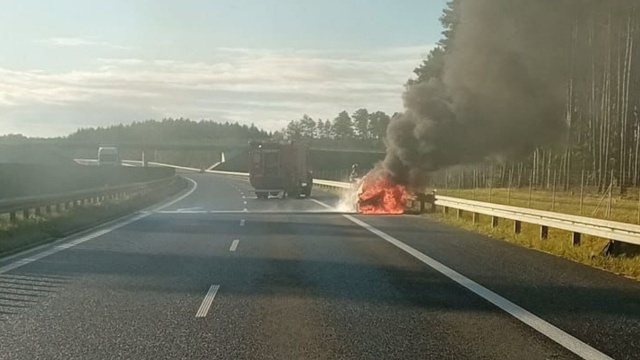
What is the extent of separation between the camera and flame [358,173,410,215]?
3228 cm

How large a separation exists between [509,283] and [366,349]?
5024 mm

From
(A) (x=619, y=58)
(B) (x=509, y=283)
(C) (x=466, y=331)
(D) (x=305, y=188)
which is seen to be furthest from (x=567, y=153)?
(C) (x=466, y=331)

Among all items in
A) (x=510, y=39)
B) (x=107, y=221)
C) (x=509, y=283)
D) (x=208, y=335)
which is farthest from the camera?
(x=510, y=39)

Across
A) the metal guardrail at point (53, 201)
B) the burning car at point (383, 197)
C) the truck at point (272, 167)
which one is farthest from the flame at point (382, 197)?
the truck at point (272, 167)

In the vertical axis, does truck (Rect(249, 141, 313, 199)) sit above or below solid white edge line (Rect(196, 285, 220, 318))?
above

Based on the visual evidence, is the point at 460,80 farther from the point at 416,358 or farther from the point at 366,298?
the point at 416,358

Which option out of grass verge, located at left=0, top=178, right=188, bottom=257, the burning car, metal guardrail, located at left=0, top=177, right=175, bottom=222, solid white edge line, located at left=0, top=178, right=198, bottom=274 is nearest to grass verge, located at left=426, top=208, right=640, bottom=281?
the burning car

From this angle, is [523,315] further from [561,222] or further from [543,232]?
[543,232]

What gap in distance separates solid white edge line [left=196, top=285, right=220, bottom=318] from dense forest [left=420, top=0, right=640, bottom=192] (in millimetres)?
23890

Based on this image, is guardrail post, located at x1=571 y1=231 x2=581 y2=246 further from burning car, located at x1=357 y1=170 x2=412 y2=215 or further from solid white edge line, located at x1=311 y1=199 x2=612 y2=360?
burning car, located at x1=357 y1=170 x2=412 y2=215

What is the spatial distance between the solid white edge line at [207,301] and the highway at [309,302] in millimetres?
14

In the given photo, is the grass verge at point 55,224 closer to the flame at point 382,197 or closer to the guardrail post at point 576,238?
the flame at point 382,197

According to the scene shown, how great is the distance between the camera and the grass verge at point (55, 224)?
59.6ft

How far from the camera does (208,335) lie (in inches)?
335
